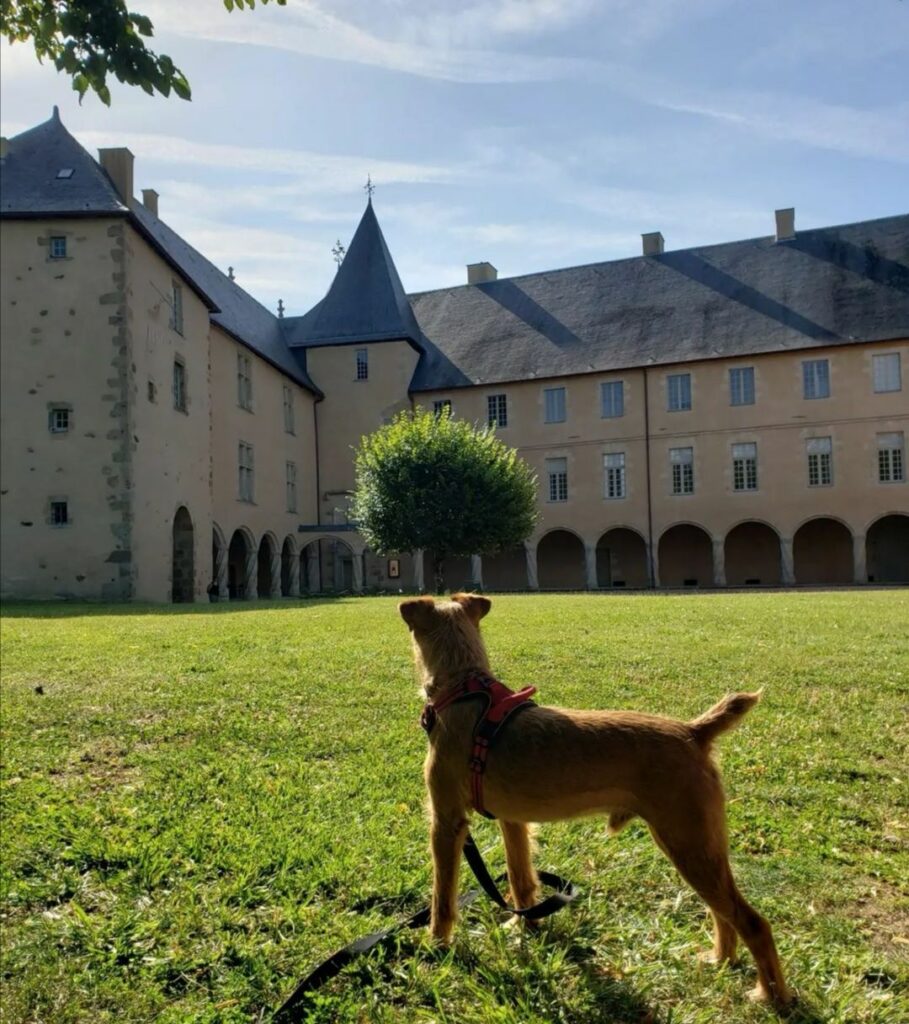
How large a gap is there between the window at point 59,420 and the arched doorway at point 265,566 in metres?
13.4

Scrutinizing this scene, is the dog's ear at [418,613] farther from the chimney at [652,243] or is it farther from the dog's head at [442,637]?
the chimney at [652,243]

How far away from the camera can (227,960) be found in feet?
10.4

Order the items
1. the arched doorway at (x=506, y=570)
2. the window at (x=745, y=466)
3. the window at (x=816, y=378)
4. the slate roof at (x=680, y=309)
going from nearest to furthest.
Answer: the window at (x=816, y=378) → the slate roof at (x=680, y=309) → the window at (x=745, y=466) → the arched doorway at (x=506, y=570)

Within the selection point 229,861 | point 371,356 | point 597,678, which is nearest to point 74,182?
point 371,356

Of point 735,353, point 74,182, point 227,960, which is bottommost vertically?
point 227,960

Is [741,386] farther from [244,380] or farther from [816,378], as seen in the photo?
[244,380]

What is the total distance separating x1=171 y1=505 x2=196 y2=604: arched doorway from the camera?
28812 mm

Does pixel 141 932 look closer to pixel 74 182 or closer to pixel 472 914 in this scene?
pixel 472 914

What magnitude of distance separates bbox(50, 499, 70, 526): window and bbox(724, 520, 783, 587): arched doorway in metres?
27.4

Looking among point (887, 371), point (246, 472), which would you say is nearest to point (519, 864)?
point (246, 472)

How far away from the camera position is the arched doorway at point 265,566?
38625mm

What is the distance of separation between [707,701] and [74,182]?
88.9 feet

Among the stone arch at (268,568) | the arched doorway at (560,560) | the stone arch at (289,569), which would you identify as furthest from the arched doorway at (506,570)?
the stone arch at (268,568)

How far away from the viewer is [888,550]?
1512 inches
